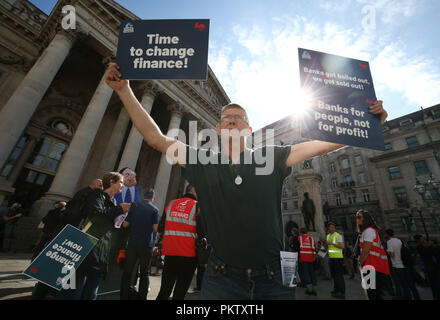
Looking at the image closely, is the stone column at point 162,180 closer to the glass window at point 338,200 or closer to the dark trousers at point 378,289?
the dark trousers at point 378,289

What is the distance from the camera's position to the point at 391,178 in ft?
93.5

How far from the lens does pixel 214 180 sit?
1346 mm

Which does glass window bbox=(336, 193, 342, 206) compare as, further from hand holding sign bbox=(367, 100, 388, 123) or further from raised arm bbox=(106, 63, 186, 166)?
raised arm bbox=(106, 63, 186, 166)

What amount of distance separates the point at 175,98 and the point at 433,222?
104 ft

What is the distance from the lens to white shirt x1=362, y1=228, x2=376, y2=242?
12.3 feet

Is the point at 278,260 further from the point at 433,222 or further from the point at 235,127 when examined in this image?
the point at 433,222

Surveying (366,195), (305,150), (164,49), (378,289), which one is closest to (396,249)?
(378,289)

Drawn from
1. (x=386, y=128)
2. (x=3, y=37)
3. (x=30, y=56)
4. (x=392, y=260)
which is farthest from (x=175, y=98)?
(x=386, y=128)

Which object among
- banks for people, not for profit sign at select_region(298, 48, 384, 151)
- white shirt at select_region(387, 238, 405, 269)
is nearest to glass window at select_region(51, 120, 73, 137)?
banks for people, not for profit sign at select_region(298, 48, 384, 151)

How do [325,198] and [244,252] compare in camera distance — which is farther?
[325,198]

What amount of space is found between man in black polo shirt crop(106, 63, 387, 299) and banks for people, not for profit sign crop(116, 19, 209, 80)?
633 mm

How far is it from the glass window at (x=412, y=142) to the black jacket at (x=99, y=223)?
37922 mm

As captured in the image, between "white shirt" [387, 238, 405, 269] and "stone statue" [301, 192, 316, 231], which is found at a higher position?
"stone statue" [301, 192, 316, 231]

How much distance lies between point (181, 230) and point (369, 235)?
3.51 m
